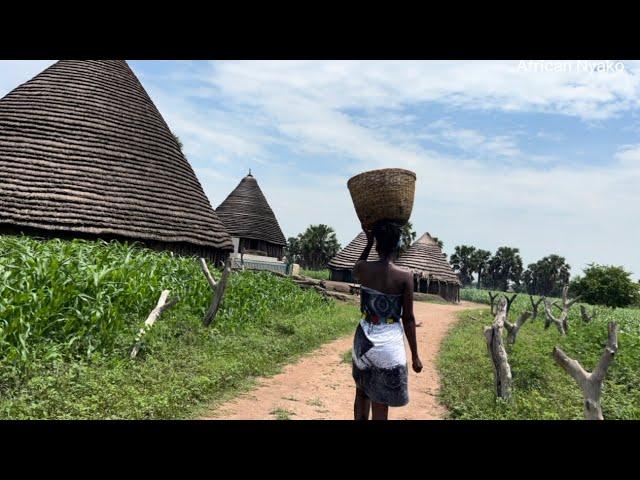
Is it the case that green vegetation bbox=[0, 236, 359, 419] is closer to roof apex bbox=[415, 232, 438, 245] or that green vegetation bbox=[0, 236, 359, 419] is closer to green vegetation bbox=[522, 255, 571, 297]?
roof apex bbox=[415, 232, 438, 245]

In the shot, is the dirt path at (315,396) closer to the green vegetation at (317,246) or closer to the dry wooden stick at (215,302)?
the dry wooden stick at (215,302)

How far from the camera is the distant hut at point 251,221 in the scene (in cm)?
2883

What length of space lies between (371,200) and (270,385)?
3.61 metres

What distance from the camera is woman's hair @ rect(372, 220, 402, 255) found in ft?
11.3

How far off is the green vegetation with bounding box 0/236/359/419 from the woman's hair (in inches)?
113

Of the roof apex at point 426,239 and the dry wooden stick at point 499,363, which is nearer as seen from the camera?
the dry wooden stick at point 499,363

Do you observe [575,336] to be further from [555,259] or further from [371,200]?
[555,259]

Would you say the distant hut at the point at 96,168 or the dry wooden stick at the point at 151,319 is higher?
the distant hut at the point at 96,168

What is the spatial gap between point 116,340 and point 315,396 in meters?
3.09

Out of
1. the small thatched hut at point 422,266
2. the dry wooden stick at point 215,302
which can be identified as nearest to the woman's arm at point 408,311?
the dry wooden stick at point 215,302

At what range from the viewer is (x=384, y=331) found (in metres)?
3.35

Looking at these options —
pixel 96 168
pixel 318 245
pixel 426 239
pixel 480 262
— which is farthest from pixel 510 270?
pixel 96 168

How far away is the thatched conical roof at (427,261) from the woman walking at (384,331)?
2669 cm
